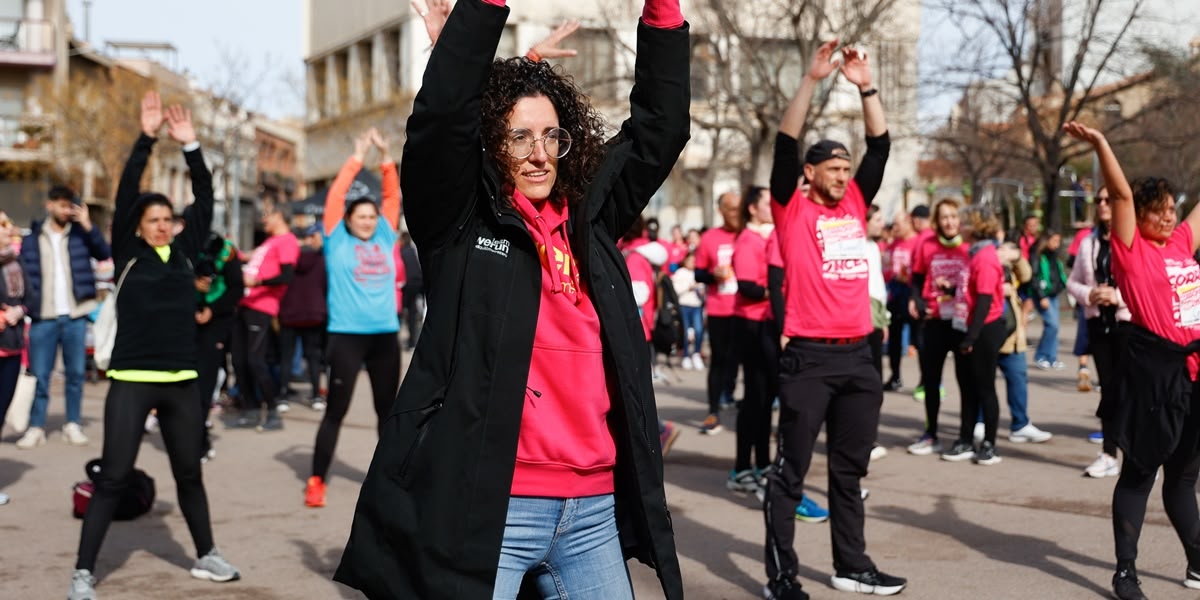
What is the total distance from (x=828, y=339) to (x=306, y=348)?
882cm

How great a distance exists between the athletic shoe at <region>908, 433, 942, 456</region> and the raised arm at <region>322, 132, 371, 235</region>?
480 cm

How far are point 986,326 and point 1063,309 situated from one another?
20.0m

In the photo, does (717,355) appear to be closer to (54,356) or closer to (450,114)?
(54,356)

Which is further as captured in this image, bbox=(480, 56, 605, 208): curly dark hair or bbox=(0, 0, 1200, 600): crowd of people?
bbox=(480, 56, 605, 208): curly dark hair

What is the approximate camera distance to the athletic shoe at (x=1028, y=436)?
1072cm


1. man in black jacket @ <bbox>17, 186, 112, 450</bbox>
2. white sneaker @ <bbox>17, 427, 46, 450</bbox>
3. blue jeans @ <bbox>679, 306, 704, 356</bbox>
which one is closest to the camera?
white sneaker @ <bbox>17, 427, 46, 450</bbox>

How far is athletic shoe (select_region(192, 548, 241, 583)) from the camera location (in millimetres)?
6375

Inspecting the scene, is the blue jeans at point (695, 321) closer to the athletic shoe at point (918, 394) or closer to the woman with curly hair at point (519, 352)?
the athletic shoe at point (918, 394)

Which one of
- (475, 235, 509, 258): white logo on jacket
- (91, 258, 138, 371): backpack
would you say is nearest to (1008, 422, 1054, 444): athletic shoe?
(91, 258, 138, 371): backpack

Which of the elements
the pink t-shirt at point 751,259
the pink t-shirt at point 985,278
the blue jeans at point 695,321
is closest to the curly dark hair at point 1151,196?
the pink t-shirt at point 985,278

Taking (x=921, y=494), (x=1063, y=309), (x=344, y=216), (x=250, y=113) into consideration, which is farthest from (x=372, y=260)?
(x=250, y=113)

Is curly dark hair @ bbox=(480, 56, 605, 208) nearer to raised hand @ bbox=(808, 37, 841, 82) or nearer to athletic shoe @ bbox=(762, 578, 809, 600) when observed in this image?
raised hand @ bbox=(808, 37, 841, 82)

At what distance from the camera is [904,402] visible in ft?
44.6

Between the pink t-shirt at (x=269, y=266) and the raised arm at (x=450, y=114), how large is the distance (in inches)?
412
